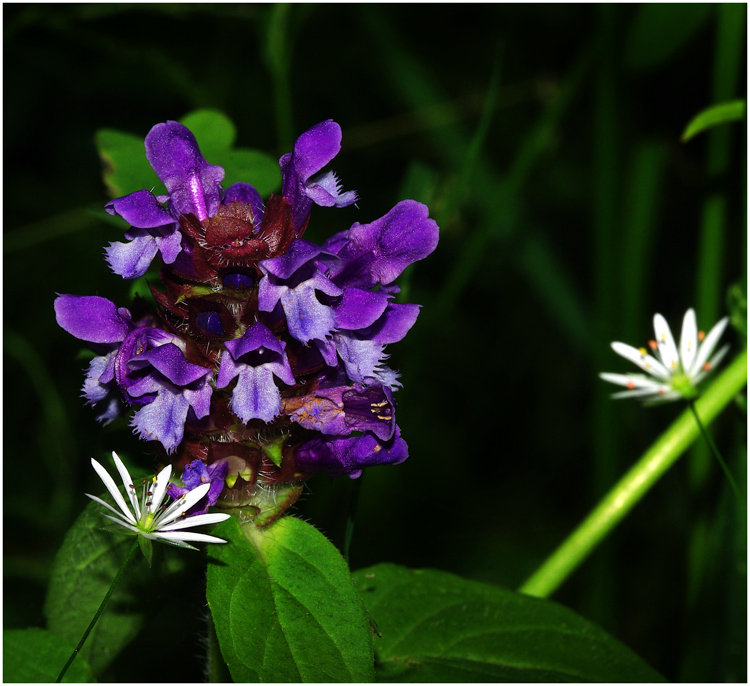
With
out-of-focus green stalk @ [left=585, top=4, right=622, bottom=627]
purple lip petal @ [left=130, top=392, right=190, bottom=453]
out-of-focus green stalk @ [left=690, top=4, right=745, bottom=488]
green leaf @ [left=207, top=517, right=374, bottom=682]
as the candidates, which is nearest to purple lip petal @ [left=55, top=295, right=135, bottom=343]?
purple lip petal @ [left=130, top=392, right=190, bottom=453]

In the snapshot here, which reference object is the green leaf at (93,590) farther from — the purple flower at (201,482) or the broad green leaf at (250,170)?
the broad green leaf at (250,170)

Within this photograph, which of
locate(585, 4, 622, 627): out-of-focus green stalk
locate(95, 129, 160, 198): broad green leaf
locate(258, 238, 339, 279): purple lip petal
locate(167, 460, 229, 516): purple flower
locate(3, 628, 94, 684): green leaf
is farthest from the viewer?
locate(585, 4, 622, 627): out-of-focus green stalk

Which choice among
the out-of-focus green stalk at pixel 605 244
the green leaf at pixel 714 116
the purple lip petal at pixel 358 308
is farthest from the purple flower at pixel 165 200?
the out-of-focus green stalk at pixel 605 244

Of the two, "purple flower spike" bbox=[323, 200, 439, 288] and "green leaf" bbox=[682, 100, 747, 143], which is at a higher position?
"green leaf" bbox=[682, 100, 747, 143]

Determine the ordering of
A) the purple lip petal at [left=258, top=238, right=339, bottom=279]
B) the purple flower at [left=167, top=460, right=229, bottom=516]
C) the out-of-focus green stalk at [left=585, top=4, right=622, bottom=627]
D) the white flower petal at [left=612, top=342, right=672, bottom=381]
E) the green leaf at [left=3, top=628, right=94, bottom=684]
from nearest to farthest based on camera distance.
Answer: the purple lip petal at [left=258, top=238, right=339, bottom=279] < the purple flower at [left=167, top=460, right=229, bottom=516] < the green leaf at [left=3, top=628, right=94, bottom=684] < the white flower petal at [left=612, top=342, right=672, bottom=381] < the out-of-focus green stalk at [left=585, top=4, right=622, bottom=627]

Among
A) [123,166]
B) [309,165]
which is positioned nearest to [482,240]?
[123,166]

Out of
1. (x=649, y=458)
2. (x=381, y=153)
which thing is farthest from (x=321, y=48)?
(x=649, y=458)

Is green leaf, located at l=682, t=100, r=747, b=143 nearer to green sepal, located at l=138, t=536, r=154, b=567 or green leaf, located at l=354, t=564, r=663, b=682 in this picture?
green leaf, located at l=354, t=564, r=663, b=682
